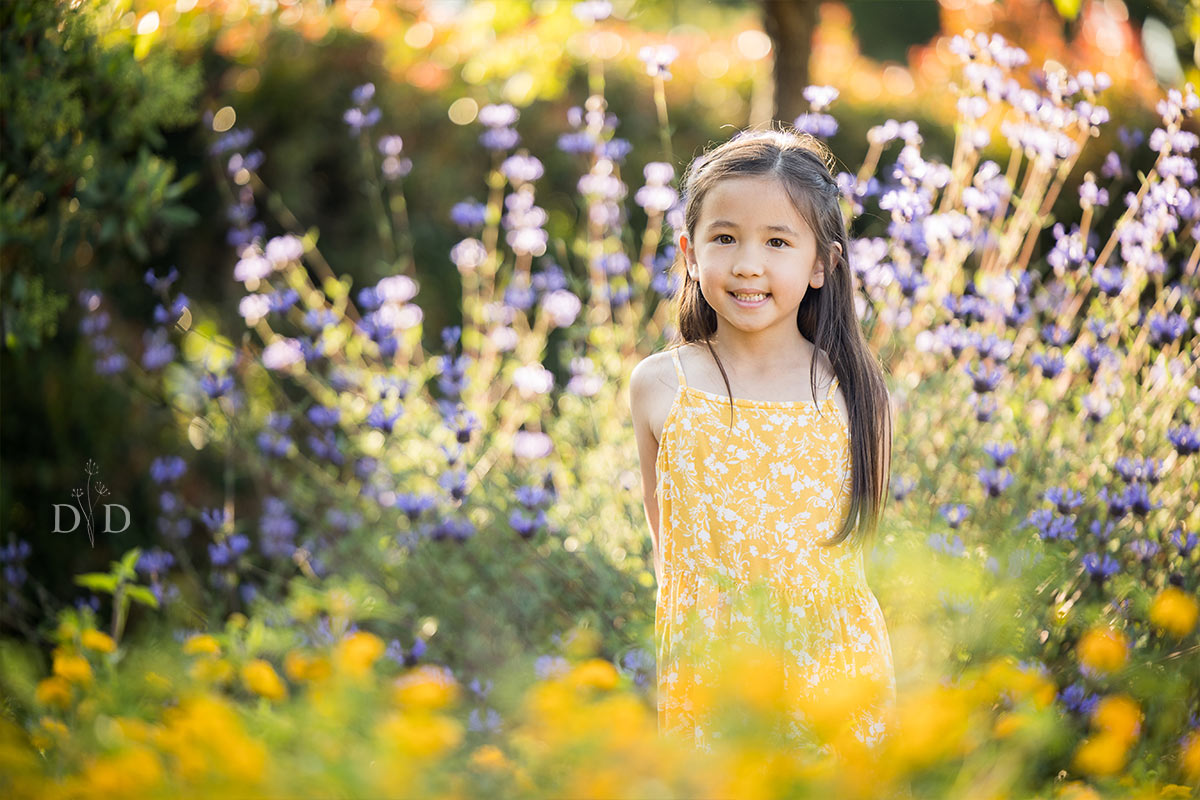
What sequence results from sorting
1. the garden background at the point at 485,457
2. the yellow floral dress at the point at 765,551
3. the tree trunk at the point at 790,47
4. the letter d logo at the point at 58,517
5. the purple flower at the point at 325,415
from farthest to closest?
the tree trunk at the point at 790,47 < the letter d logo at the point at 58,517 < the purple flower at the point at 325,415 < the yellow floral dress at the point at 765,551 < the garden background at the point at 485,457

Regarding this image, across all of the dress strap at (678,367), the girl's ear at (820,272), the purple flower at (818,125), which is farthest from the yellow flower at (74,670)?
the purple flower at (818,125)

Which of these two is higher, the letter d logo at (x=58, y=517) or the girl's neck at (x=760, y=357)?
the letter d logo at (x=58, y=517)

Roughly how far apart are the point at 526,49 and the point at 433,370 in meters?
1.57

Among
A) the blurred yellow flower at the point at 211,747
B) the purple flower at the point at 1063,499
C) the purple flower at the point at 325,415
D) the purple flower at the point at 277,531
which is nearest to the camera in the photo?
the blurred yellow flower at the point at 211,747

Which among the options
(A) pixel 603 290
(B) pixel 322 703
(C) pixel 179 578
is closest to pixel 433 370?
(A) pixel 603 290

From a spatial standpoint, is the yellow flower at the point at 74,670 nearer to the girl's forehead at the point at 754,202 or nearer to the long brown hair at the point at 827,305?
the long brown hair at the point at 827,305

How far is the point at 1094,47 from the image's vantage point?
6.83 m

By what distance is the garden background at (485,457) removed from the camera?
1249 millimetres

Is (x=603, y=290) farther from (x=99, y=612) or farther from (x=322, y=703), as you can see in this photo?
(x=322, y=703)

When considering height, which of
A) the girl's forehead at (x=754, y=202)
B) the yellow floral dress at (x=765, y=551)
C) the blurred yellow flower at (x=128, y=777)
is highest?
the girl's forehead at (x=754, y=202)

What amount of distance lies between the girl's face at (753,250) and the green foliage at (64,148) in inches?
63.1

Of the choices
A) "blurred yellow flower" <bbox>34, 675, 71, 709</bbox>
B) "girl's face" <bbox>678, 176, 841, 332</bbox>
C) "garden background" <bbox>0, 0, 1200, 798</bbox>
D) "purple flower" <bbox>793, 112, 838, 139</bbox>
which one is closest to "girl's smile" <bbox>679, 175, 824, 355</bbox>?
"girl's face" <bbox>678, 176, 841, 332</bbox>

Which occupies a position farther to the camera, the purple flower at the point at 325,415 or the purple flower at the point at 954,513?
the purple flower at the point at 325,415

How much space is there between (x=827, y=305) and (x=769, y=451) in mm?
325
